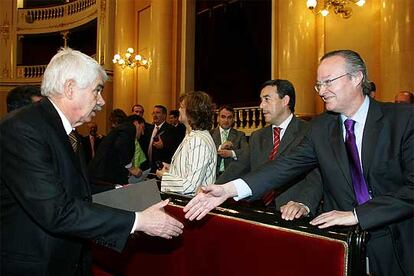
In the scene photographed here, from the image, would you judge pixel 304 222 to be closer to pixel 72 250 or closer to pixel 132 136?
pixel 72 250

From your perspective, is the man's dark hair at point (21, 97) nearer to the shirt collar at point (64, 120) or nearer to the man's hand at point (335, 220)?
the shirt collar at point (64, 120)

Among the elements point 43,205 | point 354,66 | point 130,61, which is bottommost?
point 43,205

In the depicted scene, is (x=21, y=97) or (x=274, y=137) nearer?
(x=21, y=97)

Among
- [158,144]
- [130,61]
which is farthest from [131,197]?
[130,61]

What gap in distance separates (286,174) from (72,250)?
1.16 m

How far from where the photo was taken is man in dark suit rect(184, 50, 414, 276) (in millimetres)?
1780

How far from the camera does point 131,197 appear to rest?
2.26m

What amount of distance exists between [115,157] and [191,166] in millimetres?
1831

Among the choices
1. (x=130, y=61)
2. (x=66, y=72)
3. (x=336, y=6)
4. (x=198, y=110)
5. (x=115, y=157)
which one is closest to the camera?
(x=66, y=72)

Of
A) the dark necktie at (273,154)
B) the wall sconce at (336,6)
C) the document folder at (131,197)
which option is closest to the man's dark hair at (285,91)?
the dark necktie at (273,154)

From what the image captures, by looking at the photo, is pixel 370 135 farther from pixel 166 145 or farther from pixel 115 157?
pixel 166 145

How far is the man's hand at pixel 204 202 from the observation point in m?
2.01

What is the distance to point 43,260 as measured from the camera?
1.70 meters

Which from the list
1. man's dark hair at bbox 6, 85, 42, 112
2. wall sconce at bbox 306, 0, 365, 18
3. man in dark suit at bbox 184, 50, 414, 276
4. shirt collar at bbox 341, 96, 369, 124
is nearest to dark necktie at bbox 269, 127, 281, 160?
man in dark suit at bbox 184, 50, 414, 276
